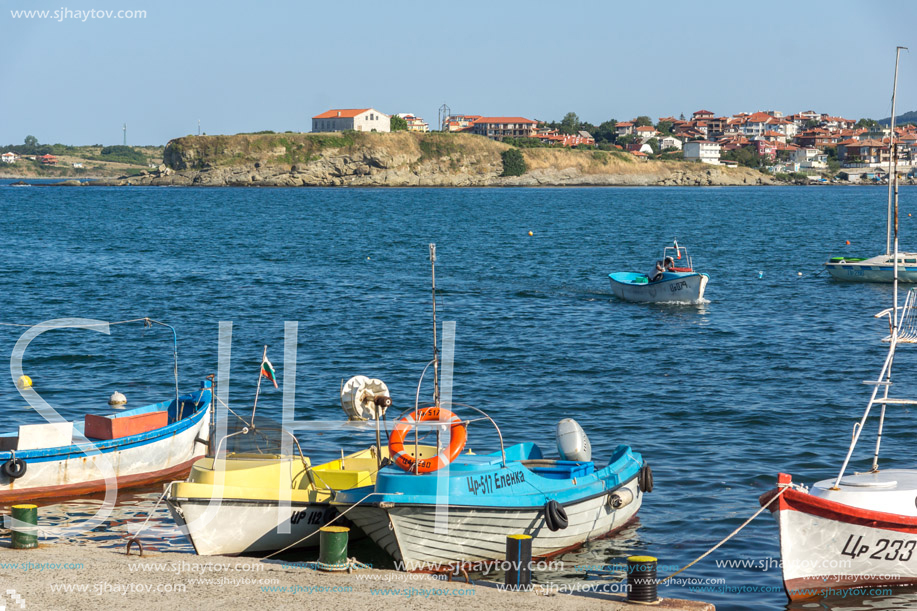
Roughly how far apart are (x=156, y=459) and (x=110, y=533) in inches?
102

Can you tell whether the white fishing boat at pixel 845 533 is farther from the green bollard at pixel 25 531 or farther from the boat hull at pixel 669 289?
the boat hull at pixel 669 289

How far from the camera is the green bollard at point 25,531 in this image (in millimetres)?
12875

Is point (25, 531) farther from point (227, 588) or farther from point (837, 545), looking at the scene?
point (837, 545)

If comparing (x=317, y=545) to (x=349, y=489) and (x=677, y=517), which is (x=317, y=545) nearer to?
(x=349, y=489)

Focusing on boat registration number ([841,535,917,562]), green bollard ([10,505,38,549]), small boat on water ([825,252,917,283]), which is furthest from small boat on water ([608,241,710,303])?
green bollard ([10,505,38,549])

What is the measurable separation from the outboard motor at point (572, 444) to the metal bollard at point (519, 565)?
472 cm

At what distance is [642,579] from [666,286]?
3103 centimetres

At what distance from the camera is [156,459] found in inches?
712

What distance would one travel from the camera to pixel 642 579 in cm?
1104

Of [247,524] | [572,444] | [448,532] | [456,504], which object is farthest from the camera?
[572,444]

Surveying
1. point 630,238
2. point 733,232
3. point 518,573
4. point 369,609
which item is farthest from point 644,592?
point 733,232

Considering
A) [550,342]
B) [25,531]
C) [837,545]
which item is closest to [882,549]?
[837,545]

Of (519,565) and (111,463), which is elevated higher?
(519,565)

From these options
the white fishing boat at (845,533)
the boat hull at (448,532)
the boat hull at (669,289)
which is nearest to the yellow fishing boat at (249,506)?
the boat hull at (448,532)
